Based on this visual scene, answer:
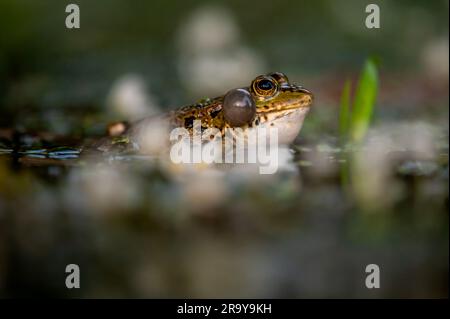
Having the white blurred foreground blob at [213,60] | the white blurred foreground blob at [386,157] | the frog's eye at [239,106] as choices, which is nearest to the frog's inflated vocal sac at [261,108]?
the frog's eye at [239,106]

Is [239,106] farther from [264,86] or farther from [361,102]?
[361,102]

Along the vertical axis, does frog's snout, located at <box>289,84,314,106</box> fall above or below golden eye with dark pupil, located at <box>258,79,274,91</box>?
below

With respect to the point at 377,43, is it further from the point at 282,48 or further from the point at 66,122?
the point at 66,122

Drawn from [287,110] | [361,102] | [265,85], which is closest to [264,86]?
[265,85]

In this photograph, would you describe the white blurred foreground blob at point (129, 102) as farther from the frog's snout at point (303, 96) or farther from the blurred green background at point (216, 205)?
the frog's snout at point (303, 96)

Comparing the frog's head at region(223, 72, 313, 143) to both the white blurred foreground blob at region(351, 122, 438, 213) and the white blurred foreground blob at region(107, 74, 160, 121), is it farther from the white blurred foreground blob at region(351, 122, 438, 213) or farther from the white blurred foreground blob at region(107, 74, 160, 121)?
the white blurred foreground blob at region(107, 74, 160, 121)

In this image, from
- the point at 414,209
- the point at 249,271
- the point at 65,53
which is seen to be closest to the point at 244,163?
the point at 414,209

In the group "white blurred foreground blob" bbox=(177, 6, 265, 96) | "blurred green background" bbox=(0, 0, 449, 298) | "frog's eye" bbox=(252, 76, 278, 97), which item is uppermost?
"white blurred foreground blob" bbox=(177, 6, 265, 96)

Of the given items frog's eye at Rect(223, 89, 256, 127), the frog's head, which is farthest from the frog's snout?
frog's eye at Rect(223, 89, 256, 127)
